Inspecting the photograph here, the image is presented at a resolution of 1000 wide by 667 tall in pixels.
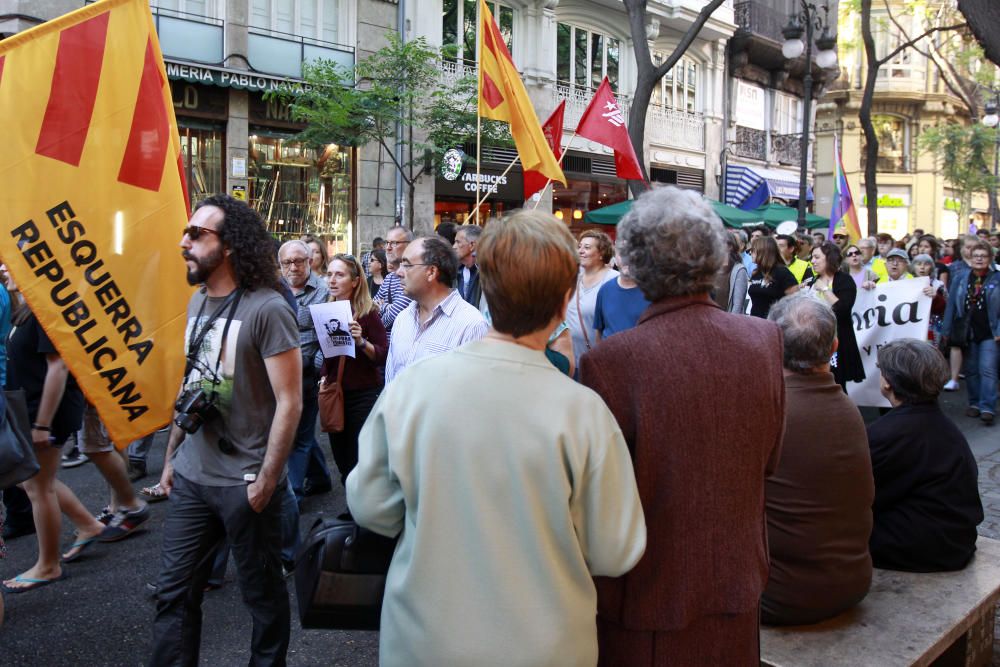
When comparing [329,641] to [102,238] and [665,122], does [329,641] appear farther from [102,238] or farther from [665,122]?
[665,122]

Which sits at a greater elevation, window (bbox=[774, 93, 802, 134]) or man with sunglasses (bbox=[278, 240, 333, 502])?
window (bbox=[774, 93, 802, 134])

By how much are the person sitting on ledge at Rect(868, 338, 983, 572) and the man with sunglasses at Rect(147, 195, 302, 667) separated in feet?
7.77

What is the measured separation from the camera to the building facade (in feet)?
133

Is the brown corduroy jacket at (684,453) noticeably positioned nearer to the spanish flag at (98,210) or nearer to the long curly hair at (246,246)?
the long curly hair at (246,246)

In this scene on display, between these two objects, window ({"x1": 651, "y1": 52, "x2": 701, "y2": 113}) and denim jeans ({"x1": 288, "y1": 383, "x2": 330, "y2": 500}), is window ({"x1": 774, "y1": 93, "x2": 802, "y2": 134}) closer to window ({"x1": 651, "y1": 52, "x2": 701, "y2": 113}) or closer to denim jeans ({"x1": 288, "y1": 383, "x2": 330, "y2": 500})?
window ({"x1": 651, "y1": 52, "x2": 701, "y2": 113})

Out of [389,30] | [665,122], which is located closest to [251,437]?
[389,30]

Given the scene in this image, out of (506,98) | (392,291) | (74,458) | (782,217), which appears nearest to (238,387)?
(392,291)

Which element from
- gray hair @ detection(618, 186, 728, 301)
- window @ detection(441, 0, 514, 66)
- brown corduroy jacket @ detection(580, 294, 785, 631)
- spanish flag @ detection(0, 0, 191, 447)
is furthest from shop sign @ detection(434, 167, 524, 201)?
brown corduroy jacket @ detection(580, 294, 785, 631)

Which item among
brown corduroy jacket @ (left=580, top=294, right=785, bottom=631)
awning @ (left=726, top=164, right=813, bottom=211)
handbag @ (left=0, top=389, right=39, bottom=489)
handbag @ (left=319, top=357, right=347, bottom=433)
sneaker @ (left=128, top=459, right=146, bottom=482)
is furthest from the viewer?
awning @ (left=726, top=164, right=813, bottom=211)

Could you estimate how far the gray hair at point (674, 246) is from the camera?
2105 mm

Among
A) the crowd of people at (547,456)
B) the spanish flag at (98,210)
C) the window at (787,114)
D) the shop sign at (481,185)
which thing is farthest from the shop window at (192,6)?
the window at (787,114)

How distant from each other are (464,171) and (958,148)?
25.8m

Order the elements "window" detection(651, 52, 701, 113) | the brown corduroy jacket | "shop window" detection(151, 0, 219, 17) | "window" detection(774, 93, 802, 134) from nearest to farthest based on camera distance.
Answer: the brown corduroy jacket → "shop window" detection(151, 0, 219, 17) → "window" detection(651, 52, 701, 113) → "window" detection(774, 93, 802, 134)

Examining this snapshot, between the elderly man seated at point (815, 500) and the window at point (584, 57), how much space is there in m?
20.0
